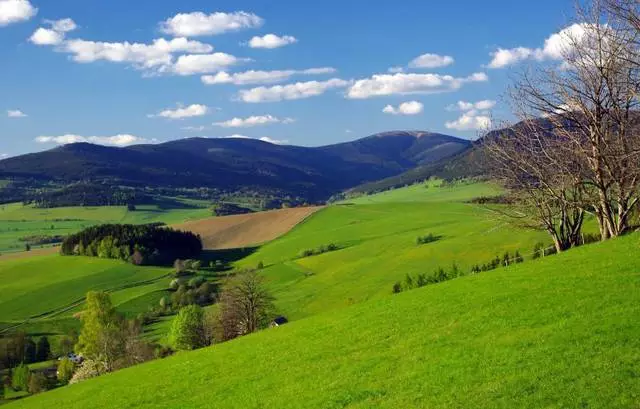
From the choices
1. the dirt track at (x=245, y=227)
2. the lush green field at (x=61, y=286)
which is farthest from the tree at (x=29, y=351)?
the dirt track at (x=245, y=227)

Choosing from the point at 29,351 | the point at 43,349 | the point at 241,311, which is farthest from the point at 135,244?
the point at 241,311

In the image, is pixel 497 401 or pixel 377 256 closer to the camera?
pixel 497 401

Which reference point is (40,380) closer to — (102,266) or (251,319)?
(251,319)

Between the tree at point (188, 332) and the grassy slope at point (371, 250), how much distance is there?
37.2 ft

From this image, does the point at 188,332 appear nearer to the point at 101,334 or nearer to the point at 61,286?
the point at 101,334

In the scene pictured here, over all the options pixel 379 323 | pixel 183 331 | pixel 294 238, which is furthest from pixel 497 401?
pixel 294 238

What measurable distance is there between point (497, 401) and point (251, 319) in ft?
169

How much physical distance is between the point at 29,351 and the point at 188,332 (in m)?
36.4

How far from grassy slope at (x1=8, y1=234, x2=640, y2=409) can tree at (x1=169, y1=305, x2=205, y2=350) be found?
37944mm

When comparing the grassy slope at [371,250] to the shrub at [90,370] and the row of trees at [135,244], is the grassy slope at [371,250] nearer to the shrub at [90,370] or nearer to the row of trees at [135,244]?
the shrub at [90,370]

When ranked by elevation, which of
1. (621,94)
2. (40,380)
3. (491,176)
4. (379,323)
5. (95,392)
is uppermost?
(621,94)

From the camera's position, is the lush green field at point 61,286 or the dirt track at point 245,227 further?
the dirt track at point 245,227

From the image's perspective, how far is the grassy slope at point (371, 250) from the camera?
271 feet

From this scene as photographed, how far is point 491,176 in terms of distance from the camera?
1592 inches
